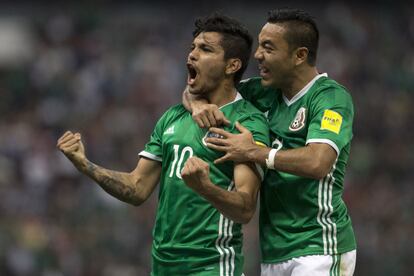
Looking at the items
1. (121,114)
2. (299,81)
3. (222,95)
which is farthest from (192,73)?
(121,114)

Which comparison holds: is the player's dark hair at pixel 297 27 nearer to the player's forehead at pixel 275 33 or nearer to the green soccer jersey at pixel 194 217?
the player's forehead at pixel 275 33

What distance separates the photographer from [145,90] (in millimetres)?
17750

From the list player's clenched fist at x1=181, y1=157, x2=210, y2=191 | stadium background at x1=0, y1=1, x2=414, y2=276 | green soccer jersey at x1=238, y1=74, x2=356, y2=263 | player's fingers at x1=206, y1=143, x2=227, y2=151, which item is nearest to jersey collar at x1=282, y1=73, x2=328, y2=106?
green soccer jersey at x1=238, y1=74, x2=356, y2=263

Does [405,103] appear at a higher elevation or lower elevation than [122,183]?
lower

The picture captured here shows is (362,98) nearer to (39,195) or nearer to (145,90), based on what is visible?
(145,90)

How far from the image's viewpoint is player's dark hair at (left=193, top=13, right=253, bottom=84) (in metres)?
6.50

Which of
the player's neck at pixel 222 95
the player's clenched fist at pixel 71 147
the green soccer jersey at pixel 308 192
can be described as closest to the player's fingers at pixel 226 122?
the player's neck at pixel 222 95

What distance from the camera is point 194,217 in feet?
20.2

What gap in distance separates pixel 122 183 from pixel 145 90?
11192mm

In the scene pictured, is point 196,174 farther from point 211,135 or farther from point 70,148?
point 70,148

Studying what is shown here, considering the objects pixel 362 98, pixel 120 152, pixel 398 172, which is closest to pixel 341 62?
pixel 362 98

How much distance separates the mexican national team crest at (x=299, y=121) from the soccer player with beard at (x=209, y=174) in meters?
0.17

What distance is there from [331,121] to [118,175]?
4.71 ft

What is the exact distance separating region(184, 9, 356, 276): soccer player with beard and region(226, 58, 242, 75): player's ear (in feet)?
0.50
